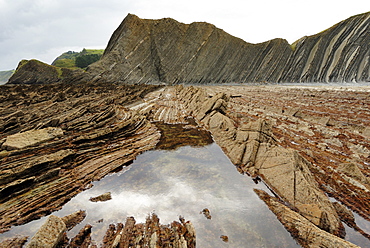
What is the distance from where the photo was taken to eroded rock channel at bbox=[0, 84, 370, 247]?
8.48m

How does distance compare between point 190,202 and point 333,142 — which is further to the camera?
point 333,142

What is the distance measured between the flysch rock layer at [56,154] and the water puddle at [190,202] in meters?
0.98

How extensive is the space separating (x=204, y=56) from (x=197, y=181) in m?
92.5

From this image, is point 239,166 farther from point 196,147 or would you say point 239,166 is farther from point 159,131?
point 159,131

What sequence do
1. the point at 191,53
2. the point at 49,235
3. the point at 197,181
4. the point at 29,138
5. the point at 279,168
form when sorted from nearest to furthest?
the point at 49,235, the point at 279,168, the point at 197,181, the point at 29,138, the point at 191,53

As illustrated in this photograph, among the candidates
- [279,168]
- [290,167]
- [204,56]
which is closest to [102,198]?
[279,168]

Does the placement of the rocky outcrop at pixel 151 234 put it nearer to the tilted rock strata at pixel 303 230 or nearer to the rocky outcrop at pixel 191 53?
the tilted rock strata at pixel 303 230

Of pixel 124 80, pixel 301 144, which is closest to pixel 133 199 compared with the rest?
pixel 301 144

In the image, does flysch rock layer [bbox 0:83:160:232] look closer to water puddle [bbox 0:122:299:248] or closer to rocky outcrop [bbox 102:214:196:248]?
water puddle [bbox 0:122:299:248]

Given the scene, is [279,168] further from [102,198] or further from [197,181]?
[102,198]

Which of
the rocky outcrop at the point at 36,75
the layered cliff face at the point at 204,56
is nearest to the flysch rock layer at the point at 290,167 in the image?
the layered cliff face at the point at 204,56

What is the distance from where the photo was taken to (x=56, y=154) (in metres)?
13.8

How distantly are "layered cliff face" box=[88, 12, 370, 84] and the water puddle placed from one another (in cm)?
7437

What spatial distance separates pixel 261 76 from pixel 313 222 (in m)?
93.1
